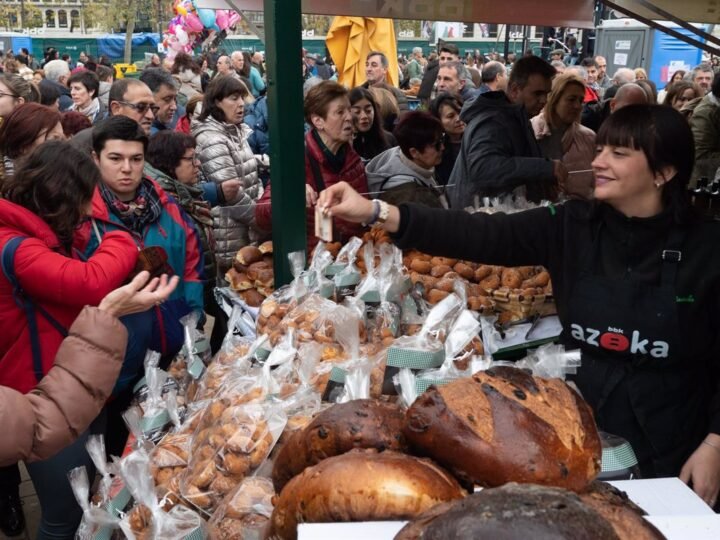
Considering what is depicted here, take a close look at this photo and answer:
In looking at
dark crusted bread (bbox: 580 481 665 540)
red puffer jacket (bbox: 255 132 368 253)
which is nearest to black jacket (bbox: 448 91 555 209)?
red puffer jacket (bbox: 255 132 368 253)

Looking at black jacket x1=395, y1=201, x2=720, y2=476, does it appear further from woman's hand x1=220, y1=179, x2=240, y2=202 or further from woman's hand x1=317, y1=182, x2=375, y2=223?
woman's hand x1=220, y1=179, x2=240, y2=202

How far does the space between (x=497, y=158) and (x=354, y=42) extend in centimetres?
371

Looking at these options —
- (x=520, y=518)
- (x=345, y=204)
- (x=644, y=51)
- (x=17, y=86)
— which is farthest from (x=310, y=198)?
(x=644, y=51)

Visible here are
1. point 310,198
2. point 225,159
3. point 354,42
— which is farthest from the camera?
point 354,42

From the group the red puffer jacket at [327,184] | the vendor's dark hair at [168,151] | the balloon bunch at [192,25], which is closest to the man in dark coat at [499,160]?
the red puffer jacket at [327,184]

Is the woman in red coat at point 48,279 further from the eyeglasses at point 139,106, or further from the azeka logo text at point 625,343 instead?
the eyeglasses at point 139,106

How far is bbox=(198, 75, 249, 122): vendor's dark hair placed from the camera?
5367 mm

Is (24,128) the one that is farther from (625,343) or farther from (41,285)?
(625,343)

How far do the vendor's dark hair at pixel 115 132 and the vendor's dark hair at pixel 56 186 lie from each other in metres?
0.56

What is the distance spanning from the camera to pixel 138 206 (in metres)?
3.32

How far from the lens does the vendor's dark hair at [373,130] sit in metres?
5.69

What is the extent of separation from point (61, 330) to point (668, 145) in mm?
2297

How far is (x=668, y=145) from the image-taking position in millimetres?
2215

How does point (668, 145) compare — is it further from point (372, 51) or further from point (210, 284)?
point (372, 51)
